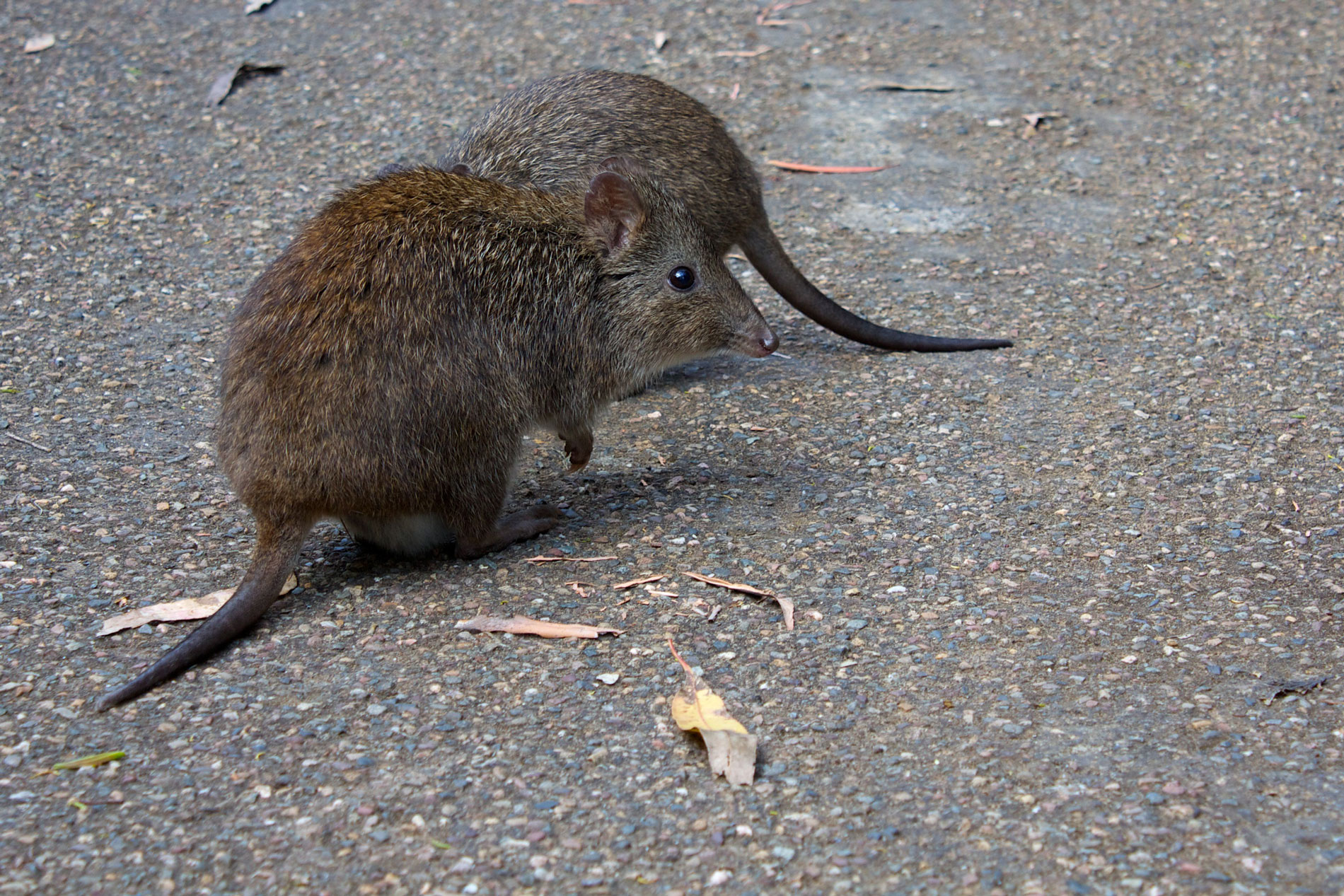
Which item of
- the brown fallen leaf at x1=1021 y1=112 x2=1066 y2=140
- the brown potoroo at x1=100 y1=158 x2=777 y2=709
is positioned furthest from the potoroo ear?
the brown fallen leaf at x1=1021 y1=112 x2=1066 y2=140

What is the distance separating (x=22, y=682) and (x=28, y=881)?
0.88m

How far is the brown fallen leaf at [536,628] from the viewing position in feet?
13.1

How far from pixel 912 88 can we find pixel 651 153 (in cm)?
358

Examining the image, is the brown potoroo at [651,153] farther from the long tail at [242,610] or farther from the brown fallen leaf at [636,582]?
the long tail at [242,610]

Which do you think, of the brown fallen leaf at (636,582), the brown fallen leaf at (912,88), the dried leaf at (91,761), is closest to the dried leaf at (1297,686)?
the brown fallen leaf at (636,582)

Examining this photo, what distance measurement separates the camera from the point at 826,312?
19.5 feet

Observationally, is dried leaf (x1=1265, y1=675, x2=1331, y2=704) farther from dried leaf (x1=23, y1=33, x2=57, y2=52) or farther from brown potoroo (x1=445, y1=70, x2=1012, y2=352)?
dried leaf (x1=23, y1=33, x2=57, y2=52)

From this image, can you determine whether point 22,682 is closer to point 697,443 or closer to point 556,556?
point 556,556

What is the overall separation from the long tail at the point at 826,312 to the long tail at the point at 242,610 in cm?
276

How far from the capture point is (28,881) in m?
2.97

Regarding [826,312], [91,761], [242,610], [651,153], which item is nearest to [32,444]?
[242,610]

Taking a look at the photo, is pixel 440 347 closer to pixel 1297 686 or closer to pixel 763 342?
pixel 763 342

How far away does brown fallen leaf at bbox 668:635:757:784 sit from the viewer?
3.36 metres

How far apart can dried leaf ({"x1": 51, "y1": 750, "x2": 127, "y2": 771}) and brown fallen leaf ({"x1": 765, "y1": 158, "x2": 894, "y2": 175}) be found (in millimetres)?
5442
